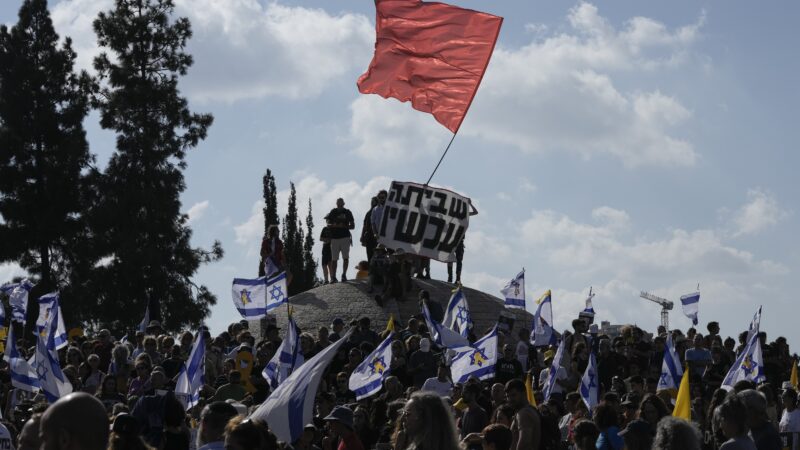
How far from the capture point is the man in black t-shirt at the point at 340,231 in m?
28.8

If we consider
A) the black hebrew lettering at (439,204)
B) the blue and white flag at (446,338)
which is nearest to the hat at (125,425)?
the blue and white flag at (446,338)

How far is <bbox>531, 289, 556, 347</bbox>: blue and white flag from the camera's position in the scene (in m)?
23.9

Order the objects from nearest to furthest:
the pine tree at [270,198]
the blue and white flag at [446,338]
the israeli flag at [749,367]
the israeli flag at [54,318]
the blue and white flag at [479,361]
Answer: the israeli flag at [749,367] → the blue and white flag at [479,361] → the blue and white flag at [446,338] → the israeli flag at [54,318] → the pine tree at [270,198]

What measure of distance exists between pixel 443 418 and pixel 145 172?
123 ft

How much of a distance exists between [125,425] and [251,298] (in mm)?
16369

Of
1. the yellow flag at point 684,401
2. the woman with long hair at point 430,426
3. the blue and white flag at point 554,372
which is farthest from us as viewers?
the blue and white flag at point 554,372

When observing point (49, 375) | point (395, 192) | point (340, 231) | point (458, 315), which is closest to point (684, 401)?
point (49, 375)

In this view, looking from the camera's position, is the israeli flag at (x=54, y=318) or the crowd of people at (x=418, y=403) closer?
the crowd of people at (x=418, y=403)

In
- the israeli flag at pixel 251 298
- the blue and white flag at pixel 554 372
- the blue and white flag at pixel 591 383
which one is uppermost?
the israeli flag at pixel 251 298

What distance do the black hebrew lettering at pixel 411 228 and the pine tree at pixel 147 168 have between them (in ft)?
67.2

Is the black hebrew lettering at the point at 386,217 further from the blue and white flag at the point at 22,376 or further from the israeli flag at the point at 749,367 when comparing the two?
the blue and white flag at the point at 22,376

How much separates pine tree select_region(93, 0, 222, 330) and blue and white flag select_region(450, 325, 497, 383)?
25977mm

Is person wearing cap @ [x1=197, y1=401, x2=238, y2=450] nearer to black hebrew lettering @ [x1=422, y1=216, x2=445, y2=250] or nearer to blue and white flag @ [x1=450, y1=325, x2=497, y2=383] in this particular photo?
blue and white flag @ [x1=450, y1=325, x2=497, y2=383]

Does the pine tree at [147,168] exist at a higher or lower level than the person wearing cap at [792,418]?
higher
